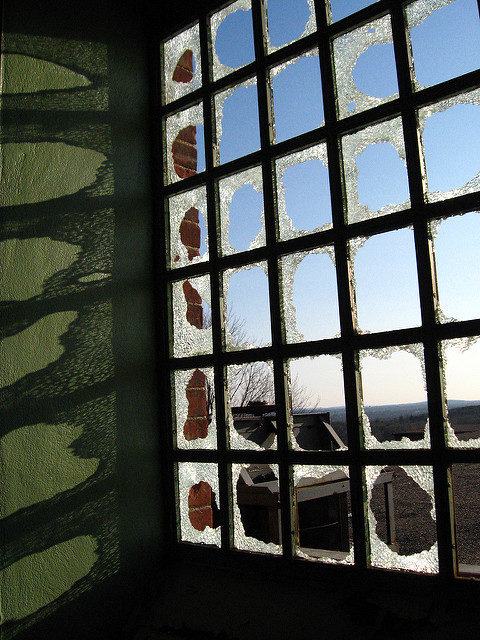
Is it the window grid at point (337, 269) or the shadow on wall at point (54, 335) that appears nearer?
the window grid at point (337, 269)

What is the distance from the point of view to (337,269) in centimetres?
104

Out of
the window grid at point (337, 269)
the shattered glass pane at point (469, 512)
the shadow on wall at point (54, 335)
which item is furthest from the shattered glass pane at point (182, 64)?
the shattered glass pane at point (469, 512)

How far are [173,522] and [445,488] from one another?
0.70 m

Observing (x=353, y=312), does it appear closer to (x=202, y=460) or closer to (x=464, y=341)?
(x=464, y=341)

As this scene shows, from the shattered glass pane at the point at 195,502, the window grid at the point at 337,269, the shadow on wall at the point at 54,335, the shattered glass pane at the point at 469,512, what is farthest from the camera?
the shattered glass pane at the point at 469,512

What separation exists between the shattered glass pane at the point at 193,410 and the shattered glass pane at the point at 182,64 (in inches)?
31.5

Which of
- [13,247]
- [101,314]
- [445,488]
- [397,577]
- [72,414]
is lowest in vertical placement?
[397,577]

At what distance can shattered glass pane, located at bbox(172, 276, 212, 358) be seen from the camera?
4.23 ft

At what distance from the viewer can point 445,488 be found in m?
0.88

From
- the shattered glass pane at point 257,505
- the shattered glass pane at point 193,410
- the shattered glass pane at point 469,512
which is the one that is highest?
the shattered glass pane at point 193,410

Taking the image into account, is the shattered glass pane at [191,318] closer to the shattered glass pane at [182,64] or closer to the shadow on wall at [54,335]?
the shadow on wall at [54,335]

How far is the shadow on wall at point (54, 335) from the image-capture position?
105cm

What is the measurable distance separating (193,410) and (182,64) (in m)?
1.03

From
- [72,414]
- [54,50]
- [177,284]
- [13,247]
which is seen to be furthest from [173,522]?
[54,50]
